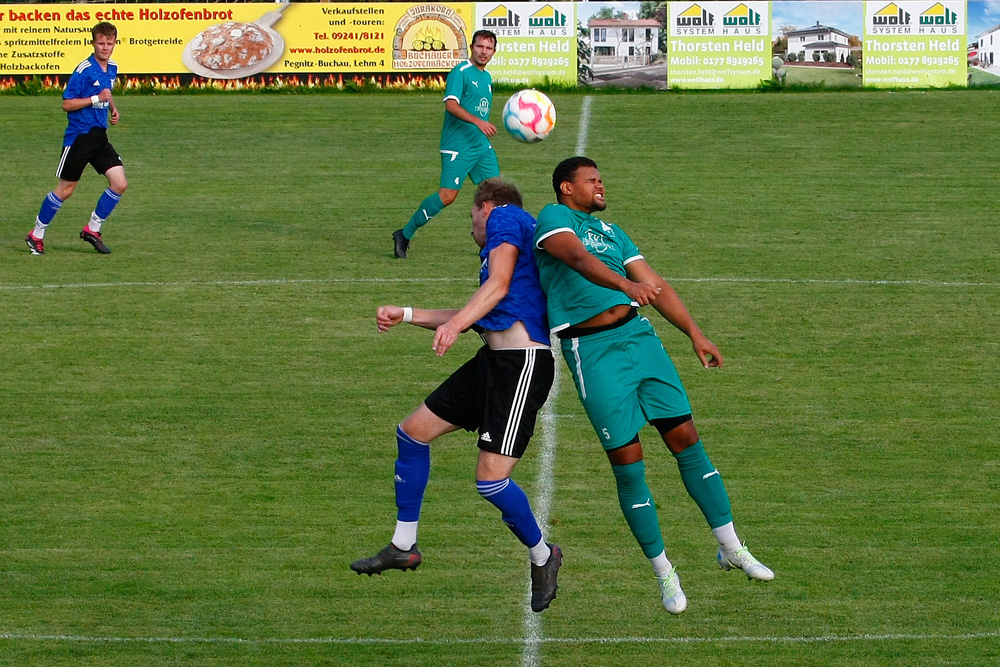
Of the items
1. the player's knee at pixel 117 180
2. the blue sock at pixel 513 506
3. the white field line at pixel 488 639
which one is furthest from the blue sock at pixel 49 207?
the blue sock at pixel 513 506

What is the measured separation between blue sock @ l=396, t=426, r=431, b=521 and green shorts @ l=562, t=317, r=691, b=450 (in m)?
0.96

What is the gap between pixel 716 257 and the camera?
50.0 ft

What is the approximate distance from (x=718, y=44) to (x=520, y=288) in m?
20.2

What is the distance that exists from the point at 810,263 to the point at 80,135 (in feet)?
25.9

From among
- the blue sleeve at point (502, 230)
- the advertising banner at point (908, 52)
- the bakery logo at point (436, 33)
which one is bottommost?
the blue sleeve at point (502, 230)

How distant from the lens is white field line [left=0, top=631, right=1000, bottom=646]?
22.5ft

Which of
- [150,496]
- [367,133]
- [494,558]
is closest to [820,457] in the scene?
[494,558]

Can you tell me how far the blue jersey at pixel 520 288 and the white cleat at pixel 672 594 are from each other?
1.32 meters

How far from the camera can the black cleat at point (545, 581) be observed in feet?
22.6

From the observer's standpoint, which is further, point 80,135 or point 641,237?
point 641,237

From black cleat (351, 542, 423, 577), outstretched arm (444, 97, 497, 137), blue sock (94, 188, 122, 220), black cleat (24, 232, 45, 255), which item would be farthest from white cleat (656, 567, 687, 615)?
black cleat (24, 232, 45, 255)

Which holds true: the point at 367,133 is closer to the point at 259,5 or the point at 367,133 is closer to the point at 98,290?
the point at 259,5

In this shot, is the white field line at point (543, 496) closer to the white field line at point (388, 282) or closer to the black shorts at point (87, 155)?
the white field line at point (388, 282)

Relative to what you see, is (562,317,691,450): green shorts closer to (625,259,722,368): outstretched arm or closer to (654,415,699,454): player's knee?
A: (654,415,699,454): player's knee
